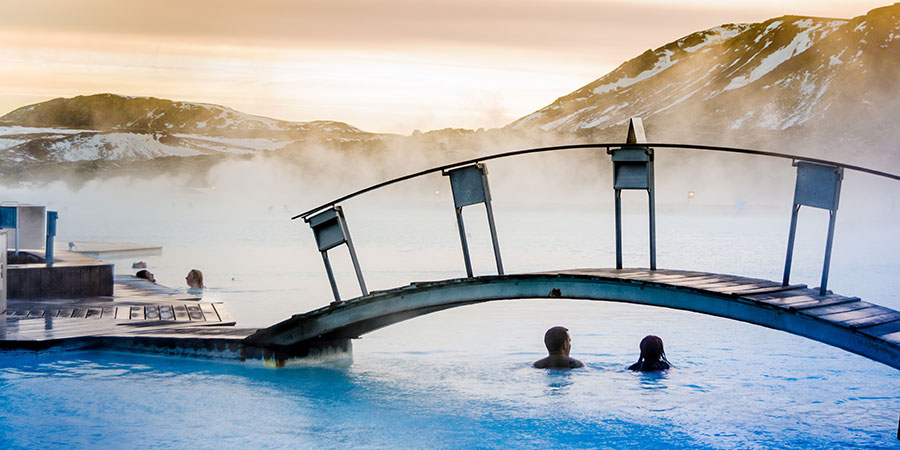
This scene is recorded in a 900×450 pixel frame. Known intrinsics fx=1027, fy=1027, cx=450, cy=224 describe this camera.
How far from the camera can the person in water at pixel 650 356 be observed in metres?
11.5

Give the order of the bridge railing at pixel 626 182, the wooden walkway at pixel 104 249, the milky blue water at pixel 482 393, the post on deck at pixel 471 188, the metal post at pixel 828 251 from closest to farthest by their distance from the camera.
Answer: the metal post at pixel 828 251
the bridge railing at pixel 626 182
the milky blue water at pixel 482 393
the post on deck at pixel 471 188
the wooden walkway at pixel 104 249

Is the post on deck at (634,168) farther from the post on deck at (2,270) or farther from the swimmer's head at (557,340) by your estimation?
the post on deck at (2,270)

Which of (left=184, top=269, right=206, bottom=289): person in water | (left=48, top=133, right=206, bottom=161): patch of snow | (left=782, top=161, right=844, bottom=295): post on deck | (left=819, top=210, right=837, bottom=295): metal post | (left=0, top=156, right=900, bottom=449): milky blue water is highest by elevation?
(left=48, top=133, right=206, bottom=161): patch of snow

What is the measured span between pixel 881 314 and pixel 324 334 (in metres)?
5.19

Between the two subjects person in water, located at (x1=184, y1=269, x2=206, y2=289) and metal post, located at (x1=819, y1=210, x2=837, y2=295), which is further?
person in water, located at (x1=184, y1=269, x2=206, y2=289)

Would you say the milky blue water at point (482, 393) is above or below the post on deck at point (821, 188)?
below

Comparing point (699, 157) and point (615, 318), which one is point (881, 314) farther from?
point (699, 157)

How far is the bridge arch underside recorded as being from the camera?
7.33 meters

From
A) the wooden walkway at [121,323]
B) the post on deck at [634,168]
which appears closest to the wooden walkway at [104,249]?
the wooden walkway at [121,323]

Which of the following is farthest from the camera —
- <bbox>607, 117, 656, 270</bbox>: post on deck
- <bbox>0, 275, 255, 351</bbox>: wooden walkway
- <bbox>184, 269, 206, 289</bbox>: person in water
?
<bbox>184, 269, 206, 289</bbox>: person in water

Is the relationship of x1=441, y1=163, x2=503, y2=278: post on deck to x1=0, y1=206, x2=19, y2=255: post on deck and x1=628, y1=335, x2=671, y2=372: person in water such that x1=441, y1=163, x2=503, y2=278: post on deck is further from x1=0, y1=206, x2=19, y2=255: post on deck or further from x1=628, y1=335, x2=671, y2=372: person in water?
x1=0, y1=206, x2=19, y2=255: post on deck

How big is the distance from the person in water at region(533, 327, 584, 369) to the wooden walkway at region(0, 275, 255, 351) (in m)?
3.32

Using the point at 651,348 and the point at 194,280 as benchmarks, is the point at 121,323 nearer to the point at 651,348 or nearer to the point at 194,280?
the point at 651,348

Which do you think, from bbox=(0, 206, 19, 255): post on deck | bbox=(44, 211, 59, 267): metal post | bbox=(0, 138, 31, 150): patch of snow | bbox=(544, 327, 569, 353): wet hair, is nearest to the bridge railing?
bbox=(544, 327, 569, 353): wet hair
